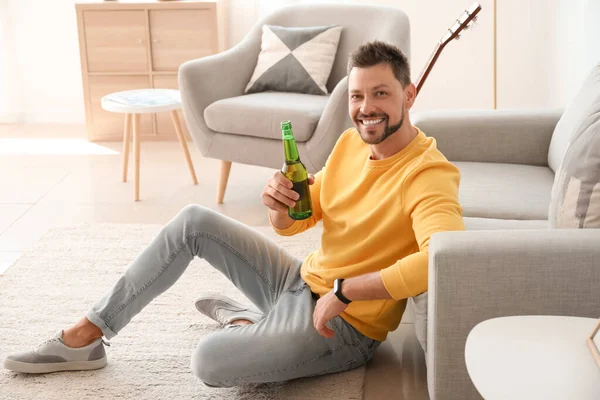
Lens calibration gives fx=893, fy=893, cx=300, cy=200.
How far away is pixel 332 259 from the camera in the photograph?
2.23 metres

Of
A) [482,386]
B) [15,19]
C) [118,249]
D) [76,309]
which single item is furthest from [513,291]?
[15,19]

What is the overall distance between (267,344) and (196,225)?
374mm

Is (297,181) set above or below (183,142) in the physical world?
above

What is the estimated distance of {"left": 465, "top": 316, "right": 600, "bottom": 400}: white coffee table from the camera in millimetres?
1362

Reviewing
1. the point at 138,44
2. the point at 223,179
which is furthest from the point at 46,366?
the point at 138,44

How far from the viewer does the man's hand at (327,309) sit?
206 centimetres

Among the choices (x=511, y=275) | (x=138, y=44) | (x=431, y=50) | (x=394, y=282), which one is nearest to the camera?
(x=511, y=275)

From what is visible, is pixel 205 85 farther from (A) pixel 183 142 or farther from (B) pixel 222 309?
(B) pixel 222 309

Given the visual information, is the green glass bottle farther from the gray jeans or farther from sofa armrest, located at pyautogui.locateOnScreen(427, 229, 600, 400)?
sofa armrest, located at pyautogui.locateOnScreen(427, 229, 600, 400)

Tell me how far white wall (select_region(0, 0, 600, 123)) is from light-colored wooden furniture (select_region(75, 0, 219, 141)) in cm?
31

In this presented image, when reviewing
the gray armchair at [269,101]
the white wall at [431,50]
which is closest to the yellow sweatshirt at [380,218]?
the gray armchair at [269,101]

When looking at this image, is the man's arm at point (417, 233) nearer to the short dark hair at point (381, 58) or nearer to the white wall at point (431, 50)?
the short dark hair at point (381, 58)

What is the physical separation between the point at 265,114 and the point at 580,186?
71.7 inches

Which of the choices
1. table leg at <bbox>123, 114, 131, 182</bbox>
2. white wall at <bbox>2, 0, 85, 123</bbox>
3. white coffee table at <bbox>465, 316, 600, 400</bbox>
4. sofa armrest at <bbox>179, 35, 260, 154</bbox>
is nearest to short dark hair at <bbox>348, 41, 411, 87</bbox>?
white coffee table at <bbox>465, 316, 600, 400</bbox>
